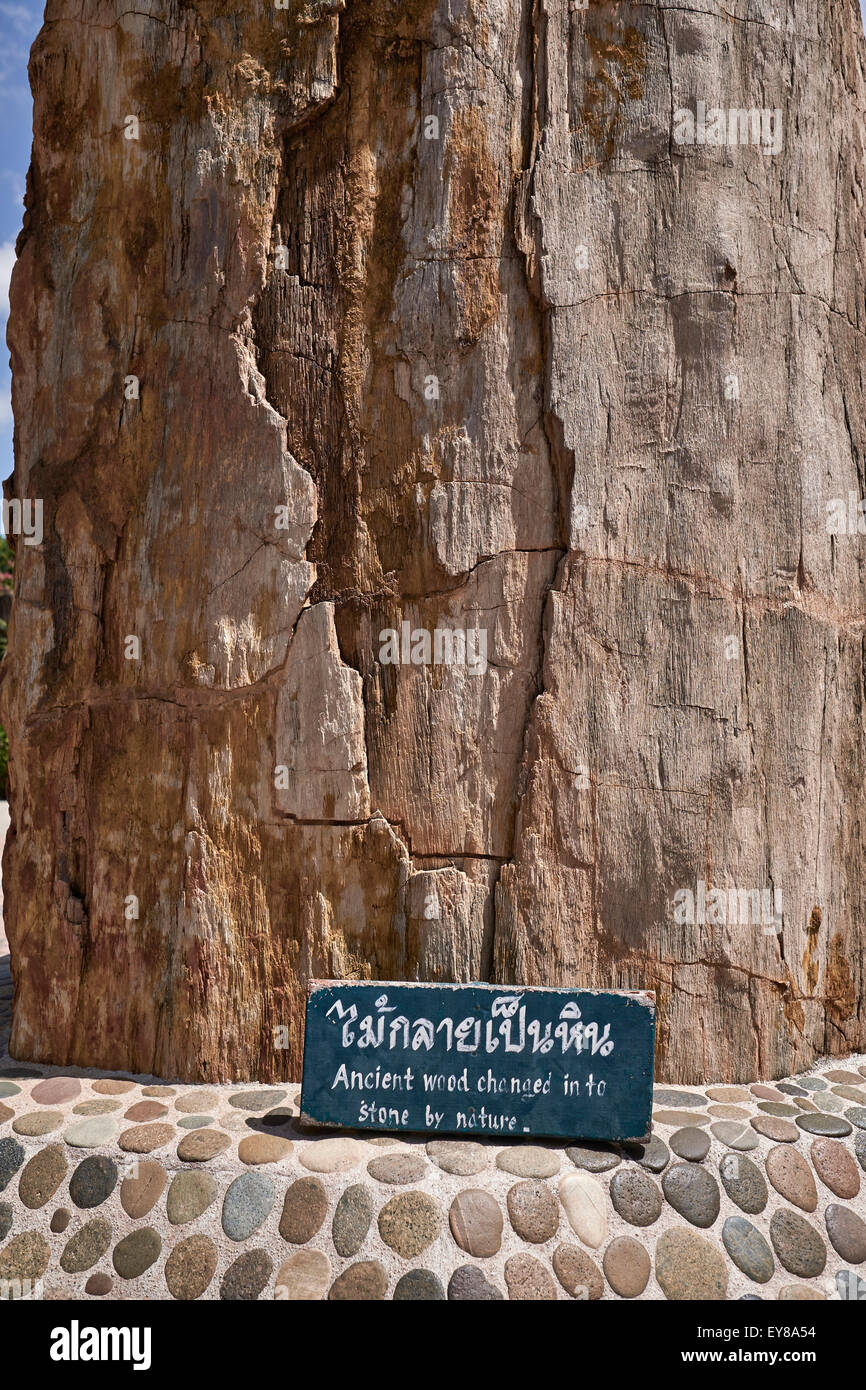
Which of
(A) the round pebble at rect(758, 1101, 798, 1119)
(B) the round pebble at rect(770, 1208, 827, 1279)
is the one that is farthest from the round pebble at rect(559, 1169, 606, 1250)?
(A) the round pebble at rect(758, 1101, 798, 1119)

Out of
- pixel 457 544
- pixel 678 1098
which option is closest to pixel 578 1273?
pixel 678 1098

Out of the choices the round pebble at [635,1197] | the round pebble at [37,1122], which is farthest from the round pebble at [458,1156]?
the round pebble at [37,1122]

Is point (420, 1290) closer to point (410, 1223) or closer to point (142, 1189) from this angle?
point (410, 1223)

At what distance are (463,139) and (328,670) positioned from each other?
68.0 inches

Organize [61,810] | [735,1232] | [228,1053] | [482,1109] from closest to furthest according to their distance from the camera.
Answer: [735,1232] < [482,1109] < [228,1053] < [61,810]

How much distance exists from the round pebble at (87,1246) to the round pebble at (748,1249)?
159cm

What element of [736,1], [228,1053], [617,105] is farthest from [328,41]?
[228,1053]

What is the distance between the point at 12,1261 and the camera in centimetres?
252

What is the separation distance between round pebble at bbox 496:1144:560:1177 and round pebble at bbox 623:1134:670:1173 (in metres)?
0.21

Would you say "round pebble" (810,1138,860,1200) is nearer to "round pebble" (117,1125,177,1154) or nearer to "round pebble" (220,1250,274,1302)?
"round pebble" (220,1250,274,1302)

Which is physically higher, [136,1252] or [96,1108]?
[96,1108]

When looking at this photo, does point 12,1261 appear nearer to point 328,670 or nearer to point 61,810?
point 61,810

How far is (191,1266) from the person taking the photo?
2447mm

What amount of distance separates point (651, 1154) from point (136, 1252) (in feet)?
4.45
